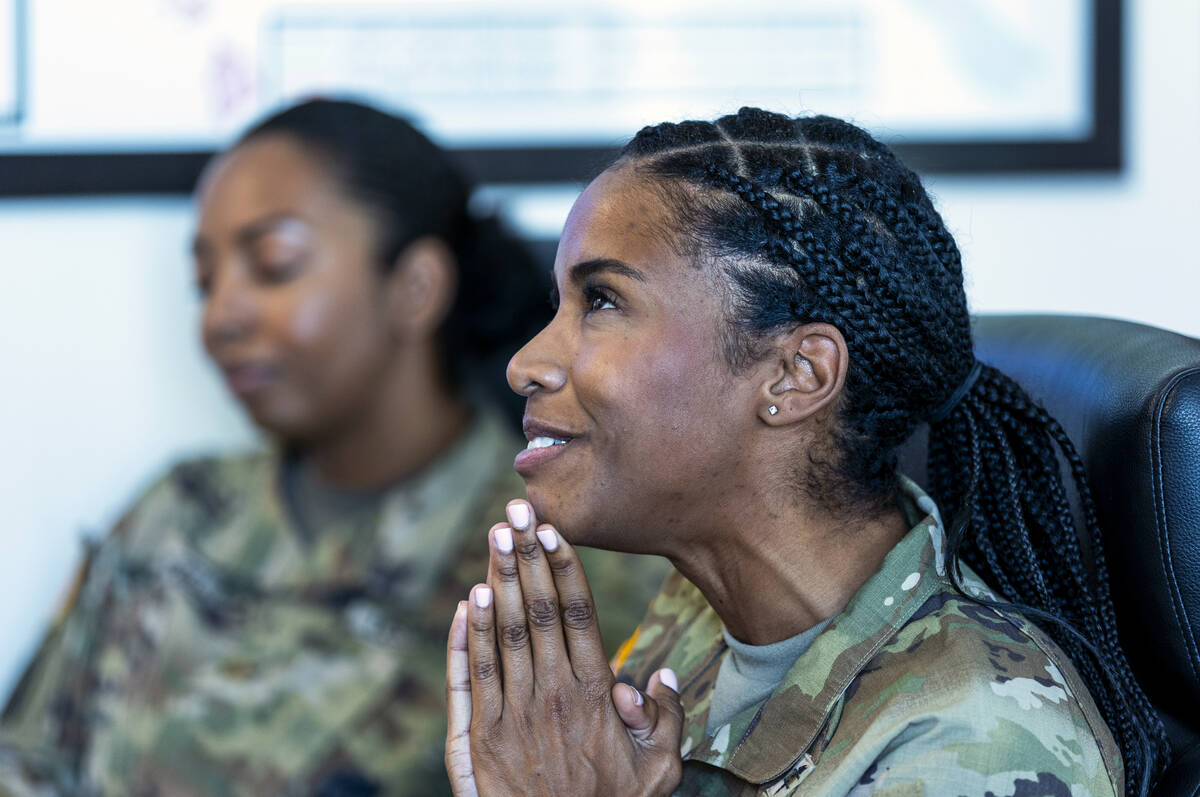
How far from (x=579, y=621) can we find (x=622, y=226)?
31cm

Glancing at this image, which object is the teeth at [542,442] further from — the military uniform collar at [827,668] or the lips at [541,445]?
the military uniform collar at [827,668]

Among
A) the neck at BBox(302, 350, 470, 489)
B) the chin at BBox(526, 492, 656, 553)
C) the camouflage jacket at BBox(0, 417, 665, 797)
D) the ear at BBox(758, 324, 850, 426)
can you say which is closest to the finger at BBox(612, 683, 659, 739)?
the chin at BBox(526, 492, 656, 553)

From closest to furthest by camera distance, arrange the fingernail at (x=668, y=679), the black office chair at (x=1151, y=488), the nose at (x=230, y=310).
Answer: the black office chair at (x=1151, y=488) → the fingernail at (x=668, y=679) → the nose at (x=230, y=310)

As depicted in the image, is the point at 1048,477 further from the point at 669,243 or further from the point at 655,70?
the point at 655,70

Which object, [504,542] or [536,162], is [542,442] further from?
[536,162]

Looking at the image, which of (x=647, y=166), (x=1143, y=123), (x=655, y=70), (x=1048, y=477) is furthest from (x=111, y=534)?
(x=1143, y=123)

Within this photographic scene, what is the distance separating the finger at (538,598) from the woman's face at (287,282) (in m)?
0.84

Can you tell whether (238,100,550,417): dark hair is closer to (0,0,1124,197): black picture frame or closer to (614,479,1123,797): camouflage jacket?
(0,0,1124,197): black picture frame

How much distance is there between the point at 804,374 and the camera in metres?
0.99

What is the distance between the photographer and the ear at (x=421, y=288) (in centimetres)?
180

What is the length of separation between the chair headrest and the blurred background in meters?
0.86

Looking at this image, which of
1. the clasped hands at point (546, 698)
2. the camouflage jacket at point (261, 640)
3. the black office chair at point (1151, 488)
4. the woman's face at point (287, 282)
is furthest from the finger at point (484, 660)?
the woman's face at point (287, 282)

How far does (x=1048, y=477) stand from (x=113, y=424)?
1448 millimetres

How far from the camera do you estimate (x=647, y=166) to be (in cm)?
102
